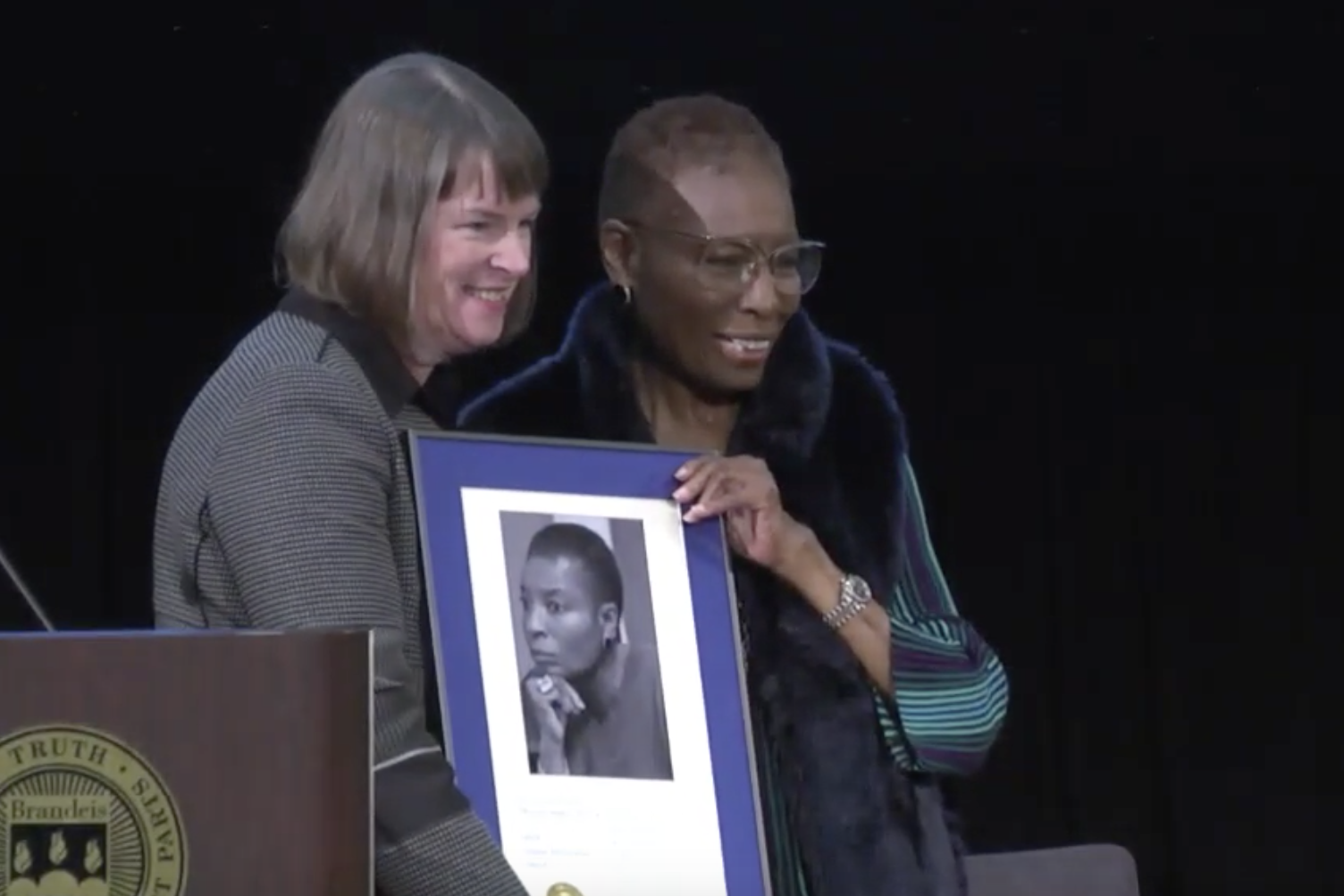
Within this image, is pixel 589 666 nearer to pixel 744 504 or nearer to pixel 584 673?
pixel 584 673

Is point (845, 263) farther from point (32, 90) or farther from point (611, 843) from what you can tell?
point (611, 843)

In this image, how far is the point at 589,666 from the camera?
186 centimetres

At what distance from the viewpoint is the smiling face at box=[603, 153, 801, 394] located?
7.04ft

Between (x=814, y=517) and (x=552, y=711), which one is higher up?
(x=814, y=517)

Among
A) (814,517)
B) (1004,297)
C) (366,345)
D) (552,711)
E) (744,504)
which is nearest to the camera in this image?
(366,345)

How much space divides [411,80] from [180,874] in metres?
0.71

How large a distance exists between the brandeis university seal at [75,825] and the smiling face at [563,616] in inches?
22.2

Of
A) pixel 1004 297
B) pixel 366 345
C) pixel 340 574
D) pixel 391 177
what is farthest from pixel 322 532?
pixel 1004 297

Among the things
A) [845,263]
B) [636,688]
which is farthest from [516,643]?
[845,263]

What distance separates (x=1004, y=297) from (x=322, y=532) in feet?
11.7

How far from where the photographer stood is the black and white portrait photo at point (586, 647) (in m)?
1.83

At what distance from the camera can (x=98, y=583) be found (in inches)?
175

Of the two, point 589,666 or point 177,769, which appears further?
point 589,666

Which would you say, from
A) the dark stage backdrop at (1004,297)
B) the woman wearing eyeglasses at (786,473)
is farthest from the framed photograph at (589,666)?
the dark stage backdrop at (1004,297)
